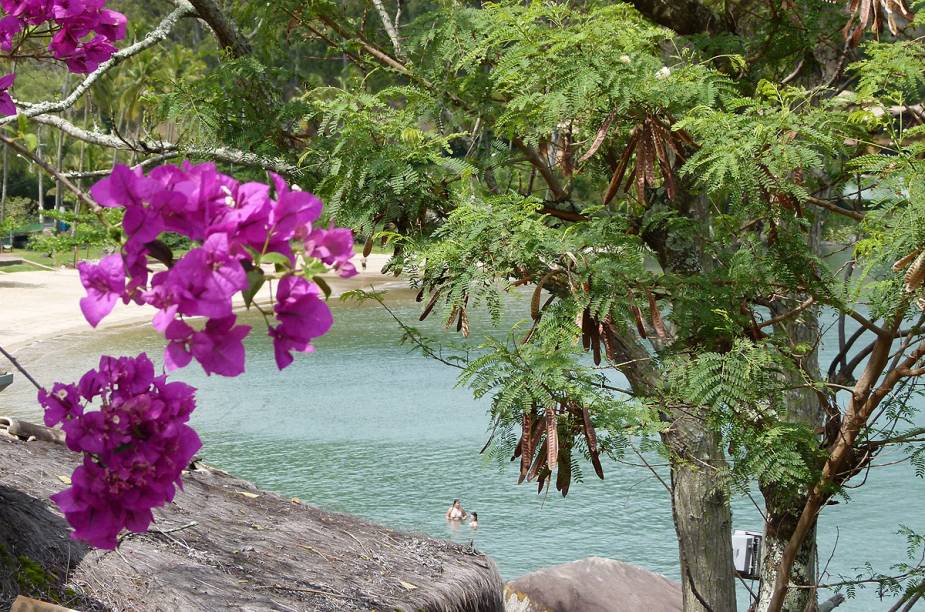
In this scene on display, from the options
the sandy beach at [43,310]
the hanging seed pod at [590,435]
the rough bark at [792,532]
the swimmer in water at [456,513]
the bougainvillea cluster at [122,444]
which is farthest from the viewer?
the sandy beach at [43,310]

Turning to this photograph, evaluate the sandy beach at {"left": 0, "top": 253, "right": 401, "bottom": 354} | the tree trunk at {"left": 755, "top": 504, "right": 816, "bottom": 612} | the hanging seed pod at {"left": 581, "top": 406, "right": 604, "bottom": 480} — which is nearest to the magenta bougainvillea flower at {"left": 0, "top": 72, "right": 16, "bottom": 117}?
the hanging seed pod at {"left": 581, "top": 406, "right": 604, "bottom": 480}

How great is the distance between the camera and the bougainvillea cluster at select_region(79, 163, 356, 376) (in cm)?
93

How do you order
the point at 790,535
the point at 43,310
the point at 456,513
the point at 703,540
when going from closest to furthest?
the point at 790,535, the point at 703,540, the point at 456,513, the point at 43,310

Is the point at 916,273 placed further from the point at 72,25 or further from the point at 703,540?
the point at 703,540

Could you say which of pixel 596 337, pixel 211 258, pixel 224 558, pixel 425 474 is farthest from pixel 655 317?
pixel 425 474

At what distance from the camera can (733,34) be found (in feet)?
15.9

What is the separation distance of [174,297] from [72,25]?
2.98 ft

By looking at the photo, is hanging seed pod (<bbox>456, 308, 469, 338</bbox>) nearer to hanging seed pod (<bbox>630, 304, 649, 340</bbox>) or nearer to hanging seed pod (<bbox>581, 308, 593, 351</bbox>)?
hanging seed pod (<bbox>581, 308, 593, 351</bbox>)

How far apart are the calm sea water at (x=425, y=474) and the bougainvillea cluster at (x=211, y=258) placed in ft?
21.9

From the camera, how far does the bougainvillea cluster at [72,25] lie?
5.36 feet

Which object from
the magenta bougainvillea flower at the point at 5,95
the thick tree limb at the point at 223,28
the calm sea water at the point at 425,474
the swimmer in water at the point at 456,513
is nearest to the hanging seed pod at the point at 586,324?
the magenta bougainvillea flower at the point at 5,95

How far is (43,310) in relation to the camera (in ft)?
65.7

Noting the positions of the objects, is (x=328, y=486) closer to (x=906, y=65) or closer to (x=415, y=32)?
(x=415, y=32)

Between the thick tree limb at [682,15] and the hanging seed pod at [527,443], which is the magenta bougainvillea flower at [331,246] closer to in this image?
the hanging seed pod at [527,443]
